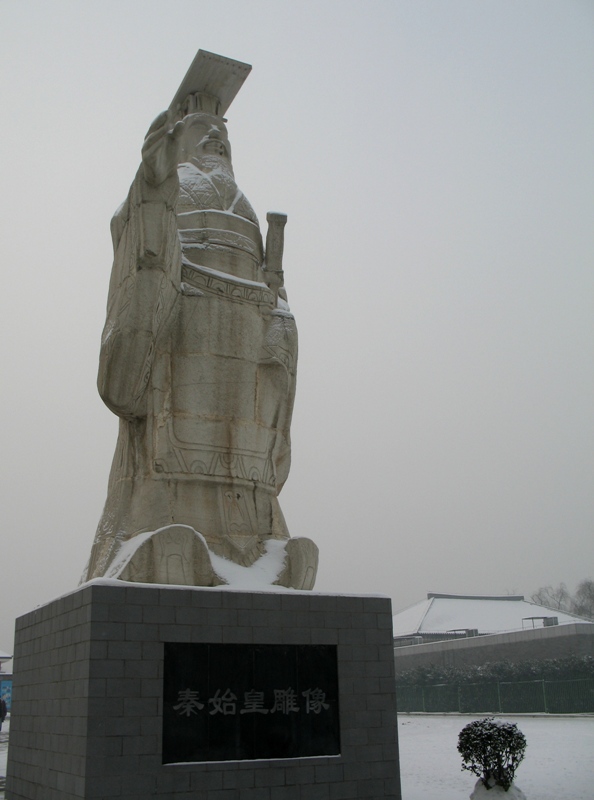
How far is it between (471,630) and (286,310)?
2665cm

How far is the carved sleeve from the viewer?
6320 mm

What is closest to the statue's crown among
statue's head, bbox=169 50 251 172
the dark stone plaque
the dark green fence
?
statue's head, bbox=169 50 251 172

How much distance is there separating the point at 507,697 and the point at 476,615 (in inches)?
558

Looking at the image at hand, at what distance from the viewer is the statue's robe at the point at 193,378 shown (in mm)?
6352

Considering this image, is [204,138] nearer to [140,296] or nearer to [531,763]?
[140,296]

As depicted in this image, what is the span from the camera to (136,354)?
6.39 metres

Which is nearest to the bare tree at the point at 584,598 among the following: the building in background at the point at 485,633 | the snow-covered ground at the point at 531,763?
the building in background at the point at 485,633

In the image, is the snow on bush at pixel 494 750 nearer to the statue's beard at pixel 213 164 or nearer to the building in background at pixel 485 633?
the statue's beard at pixel 213 164

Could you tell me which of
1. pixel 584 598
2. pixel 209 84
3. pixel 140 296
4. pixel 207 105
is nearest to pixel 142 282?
pixel 140 296

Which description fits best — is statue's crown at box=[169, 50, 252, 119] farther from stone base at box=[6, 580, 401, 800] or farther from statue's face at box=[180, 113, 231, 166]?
stone base at box=[6, 580, 401, 800]

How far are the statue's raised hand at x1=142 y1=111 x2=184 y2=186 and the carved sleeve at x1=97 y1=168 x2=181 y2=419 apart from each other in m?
0.11

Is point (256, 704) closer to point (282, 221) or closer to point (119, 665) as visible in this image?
point (119, 665)

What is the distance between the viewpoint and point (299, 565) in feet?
21.0

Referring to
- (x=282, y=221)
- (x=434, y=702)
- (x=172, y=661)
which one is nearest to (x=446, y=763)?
(x=172, y=661)
